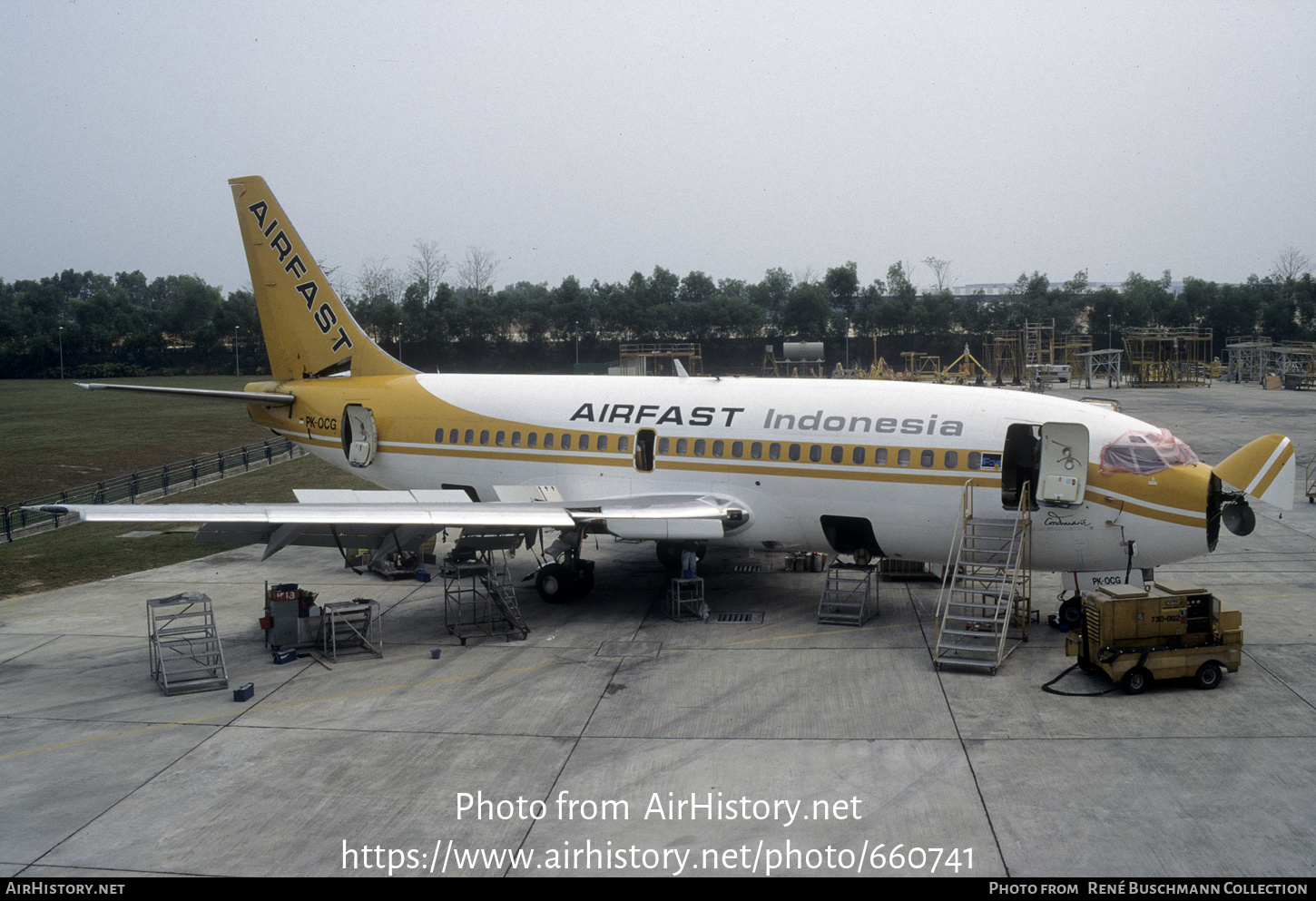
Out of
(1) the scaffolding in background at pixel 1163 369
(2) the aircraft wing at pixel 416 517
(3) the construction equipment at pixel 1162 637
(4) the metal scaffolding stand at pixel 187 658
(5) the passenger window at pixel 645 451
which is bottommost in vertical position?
(4) the metal scaffolding stand at pixel 187 658

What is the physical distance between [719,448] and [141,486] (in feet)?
99.3

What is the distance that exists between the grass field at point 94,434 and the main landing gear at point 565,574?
1277 inches

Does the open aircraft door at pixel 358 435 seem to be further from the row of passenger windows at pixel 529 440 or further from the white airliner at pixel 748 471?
the row of passenger windows at pixel 529 440

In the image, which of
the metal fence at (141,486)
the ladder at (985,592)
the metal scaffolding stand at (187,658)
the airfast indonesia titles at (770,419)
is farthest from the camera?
the metal fence at (141,486)

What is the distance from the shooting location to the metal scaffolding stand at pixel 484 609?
19500mm

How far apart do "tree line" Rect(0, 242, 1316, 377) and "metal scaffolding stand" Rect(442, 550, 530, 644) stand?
7647 centimetres

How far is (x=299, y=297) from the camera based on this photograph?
26469mm

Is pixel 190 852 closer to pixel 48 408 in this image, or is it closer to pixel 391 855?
pixel 391 855

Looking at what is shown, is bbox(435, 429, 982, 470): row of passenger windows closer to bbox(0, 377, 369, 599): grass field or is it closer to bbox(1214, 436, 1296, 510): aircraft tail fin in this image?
bbox(1214, 436, 1296, 510): aircraft tail fin

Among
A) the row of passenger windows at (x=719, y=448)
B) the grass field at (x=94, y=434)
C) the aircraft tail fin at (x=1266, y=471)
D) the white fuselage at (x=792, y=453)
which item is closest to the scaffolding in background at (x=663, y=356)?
the grass field at (x=94, y=434)

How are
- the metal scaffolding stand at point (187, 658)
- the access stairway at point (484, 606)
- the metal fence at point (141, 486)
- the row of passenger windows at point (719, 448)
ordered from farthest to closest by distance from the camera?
1. the metal fence at point (141, 486)
2. the access stairway at point (484, 606)
3. the row of passenger windows at point (719, 448)
4. the metal scaffolding stand at point (187, 658)

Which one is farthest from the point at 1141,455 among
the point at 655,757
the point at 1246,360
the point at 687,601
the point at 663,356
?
the point at 1246,360

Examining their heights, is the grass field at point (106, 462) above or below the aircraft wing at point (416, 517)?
below

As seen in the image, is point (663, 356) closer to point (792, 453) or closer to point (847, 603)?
point (792, 453)
